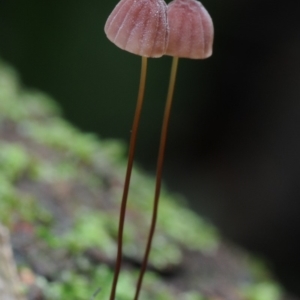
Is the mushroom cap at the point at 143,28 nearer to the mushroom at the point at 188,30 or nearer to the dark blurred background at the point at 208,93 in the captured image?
the mushroom at the point at 188,30

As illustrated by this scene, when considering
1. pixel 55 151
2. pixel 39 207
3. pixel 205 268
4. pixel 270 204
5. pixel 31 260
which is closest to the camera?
pixel 31 260

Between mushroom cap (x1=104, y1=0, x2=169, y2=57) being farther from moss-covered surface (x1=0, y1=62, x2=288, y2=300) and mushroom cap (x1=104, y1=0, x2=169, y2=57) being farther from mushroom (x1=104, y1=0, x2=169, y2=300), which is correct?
moss-covered surface (x1=0, y1=62, x2=288, y2=300)

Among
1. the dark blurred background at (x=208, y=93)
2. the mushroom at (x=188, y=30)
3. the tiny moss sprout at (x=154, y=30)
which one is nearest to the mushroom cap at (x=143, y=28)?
the tiny moss sprout at (x=154, y=30)

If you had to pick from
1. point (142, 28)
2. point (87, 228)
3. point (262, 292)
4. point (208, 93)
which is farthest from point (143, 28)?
point (208, 93)

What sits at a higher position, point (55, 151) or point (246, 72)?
point (246, 72)

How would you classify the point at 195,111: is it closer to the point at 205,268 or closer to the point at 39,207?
the point at 205,268

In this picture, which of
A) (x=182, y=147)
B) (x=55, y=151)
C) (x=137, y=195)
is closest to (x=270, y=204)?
(x=182, y=147)
